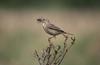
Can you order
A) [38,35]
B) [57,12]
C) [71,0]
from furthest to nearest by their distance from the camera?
1. [71,0]
2. [57,12]
3. [38,35]

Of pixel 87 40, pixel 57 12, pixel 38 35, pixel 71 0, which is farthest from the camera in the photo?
pixel 71 0

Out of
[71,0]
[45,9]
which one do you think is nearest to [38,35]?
[45,9]

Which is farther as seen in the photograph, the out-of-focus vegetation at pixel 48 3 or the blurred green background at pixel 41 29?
the out-of-focus vegetation at pixel 48 3

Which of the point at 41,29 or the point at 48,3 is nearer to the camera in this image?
the point at 41,29

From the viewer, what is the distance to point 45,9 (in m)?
18.7

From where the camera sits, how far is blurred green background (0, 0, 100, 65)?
13.0 metres

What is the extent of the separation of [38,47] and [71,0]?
839 centimetres

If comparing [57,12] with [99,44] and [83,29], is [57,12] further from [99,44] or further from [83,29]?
[99,44]

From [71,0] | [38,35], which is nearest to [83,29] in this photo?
[38,35]

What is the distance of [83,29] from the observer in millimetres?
15711

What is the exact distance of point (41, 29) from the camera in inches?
612

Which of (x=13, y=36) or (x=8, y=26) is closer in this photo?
(x=13, y=36)

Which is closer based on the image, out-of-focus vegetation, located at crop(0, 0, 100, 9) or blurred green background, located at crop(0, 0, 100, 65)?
blurred green background, located at crop(0, 0, 100, 65)

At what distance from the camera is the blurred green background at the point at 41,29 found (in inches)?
512
